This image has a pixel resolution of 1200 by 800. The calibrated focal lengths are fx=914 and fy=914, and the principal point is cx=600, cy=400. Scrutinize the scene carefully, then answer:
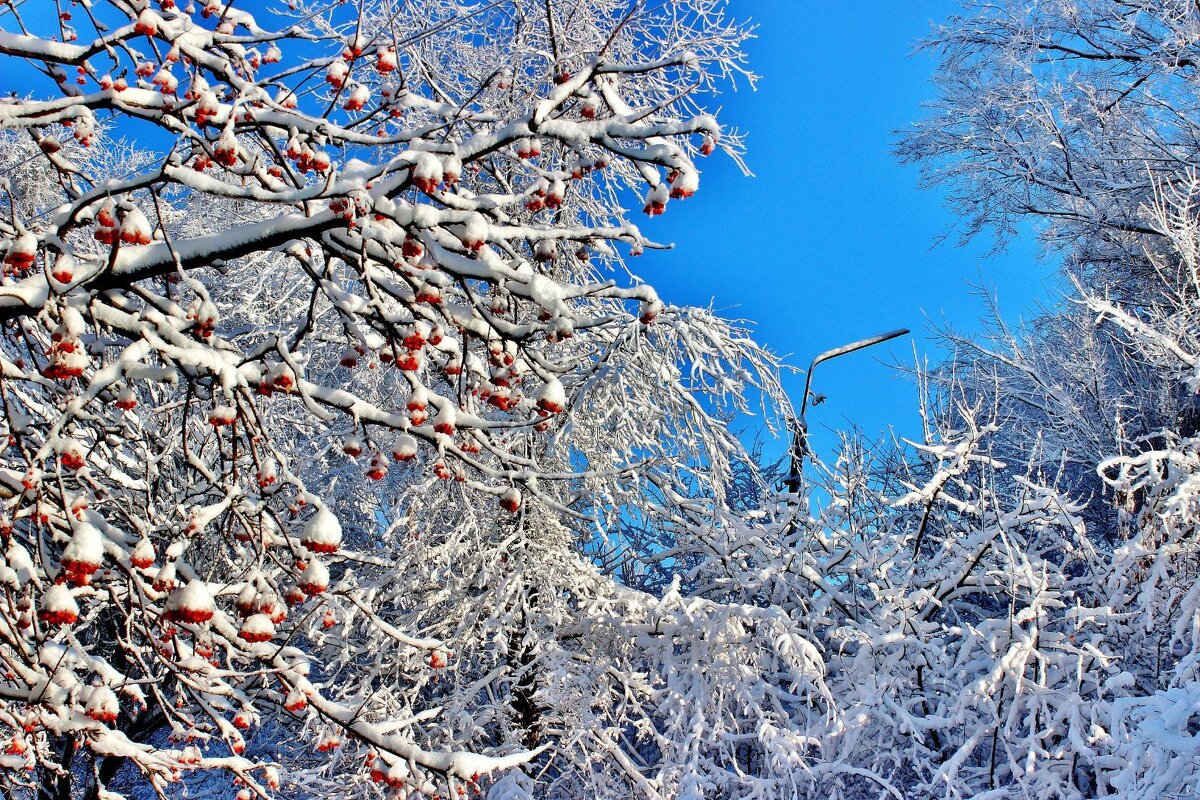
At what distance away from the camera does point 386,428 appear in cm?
716

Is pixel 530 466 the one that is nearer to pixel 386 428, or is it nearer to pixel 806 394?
pixel 386 428

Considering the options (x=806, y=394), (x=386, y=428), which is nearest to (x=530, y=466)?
(x=386, y=428)

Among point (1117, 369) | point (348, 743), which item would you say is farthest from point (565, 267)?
point (1117, 369)

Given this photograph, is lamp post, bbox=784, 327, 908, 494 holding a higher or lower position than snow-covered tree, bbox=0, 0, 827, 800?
higher

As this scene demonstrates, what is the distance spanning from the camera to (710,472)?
24.5 feet

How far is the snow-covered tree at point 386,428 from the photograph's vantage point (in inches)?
120

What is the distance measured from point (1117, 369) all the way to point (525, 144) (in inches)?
467

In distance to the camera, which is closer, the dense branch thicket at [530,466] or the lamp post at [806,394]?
the dense branch thicket at [530,466]

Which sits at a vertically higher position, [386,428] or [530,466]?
[386,428]

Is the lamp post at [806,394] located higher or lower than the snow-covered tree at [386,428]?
higher

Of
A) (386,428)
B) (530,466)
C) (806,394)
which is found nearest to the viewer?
(530,466)

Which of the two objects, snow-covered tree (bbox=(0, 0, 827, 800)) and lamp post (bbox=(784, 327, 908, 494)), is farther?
lamp post (bbox=(784, 327, 908, 494))

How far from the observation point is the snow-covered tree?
3.04 metres

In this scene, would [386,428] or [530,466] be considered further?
[386,428]
